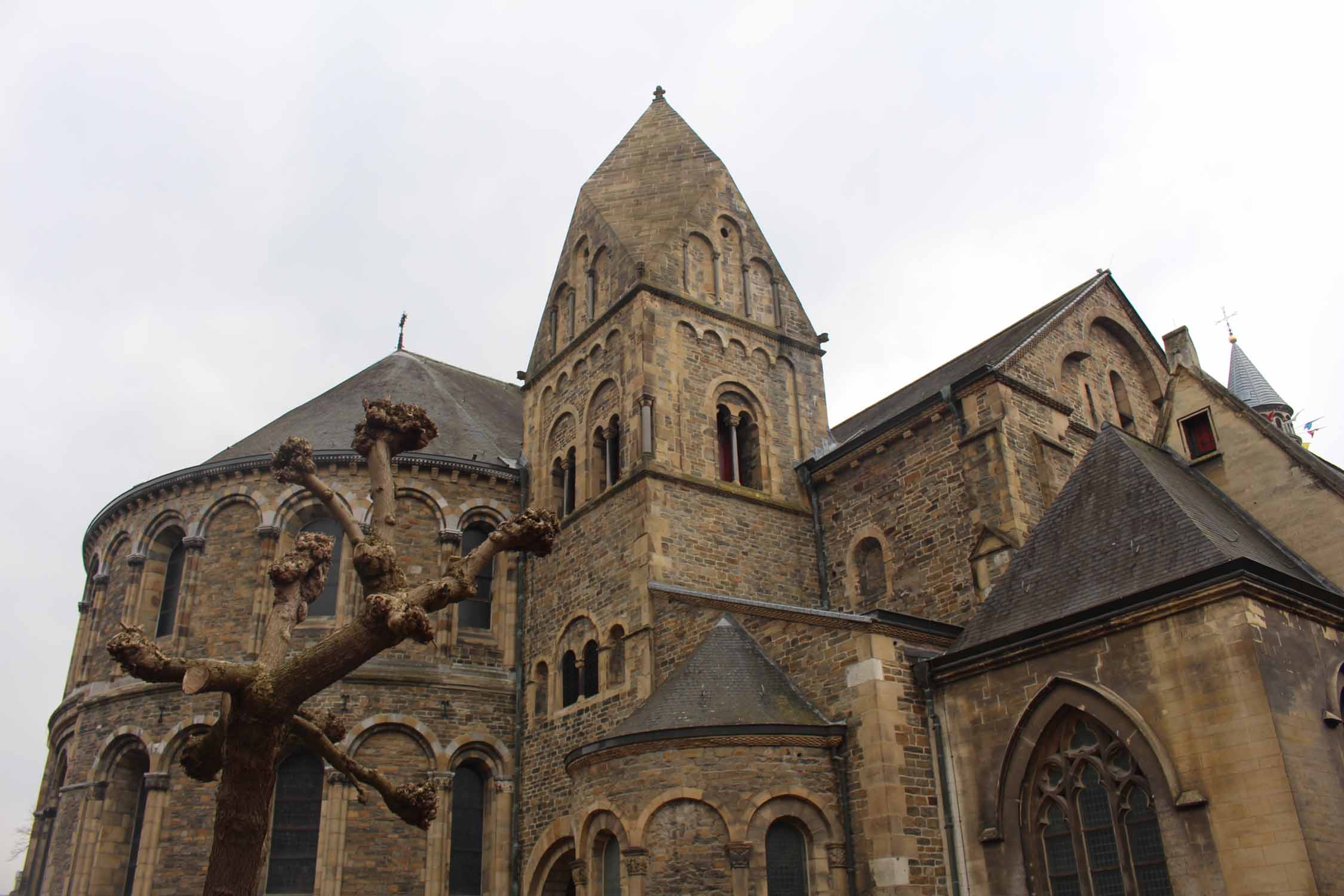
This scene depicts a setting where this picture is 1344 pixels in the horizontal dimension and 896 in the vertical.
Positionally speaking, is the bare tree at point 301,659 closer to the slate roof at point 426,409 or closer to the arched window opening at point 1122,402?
the slate roof at point 426,409

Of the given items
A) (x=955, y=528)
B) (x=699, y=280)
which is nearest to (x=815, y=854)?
(x=955, y=528)

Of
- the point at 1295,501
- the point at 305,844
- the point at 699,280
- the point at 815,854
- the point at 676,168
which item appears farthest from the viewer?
the point at 676,168

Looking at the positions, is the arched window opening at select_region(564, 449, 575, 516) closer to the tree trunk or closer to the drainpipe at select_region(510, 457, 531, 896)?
the drainpipe at select_region(510, 457, 531, 896)

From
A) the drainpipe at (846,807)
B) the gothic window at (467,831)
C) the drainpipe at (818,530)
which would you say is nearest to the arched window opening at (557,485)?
the drainpipe at (818,530)

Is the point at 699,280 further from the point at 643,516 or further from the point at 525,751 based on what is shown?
the point at 525,751

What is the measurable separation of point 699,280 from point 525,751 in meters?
10.1

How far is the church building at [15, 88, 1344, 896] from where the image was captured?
12273 mm

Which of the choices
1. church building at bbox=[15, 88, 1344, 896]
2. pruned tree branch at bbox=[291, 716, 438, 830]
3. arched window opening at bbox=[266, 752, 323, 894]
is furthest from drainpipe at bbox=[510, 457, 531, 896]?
pruned tree branch at bbox=[291, 716, 438, 830]

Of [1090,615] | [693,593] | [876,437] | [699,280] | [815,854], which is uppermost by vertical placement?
[699,280]

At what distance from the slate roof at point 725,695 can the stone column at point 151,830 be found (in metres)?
9.19

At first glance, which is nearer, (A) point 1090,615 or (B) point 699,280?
(A) point 1090,615

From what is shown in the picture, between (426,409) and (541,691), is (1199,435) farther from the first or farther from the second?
(426,409)

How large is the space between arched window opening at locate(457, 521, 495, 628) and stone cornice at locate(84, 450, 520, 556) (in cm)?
115

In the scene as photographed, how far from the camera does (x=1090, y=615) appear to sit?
12.9m
